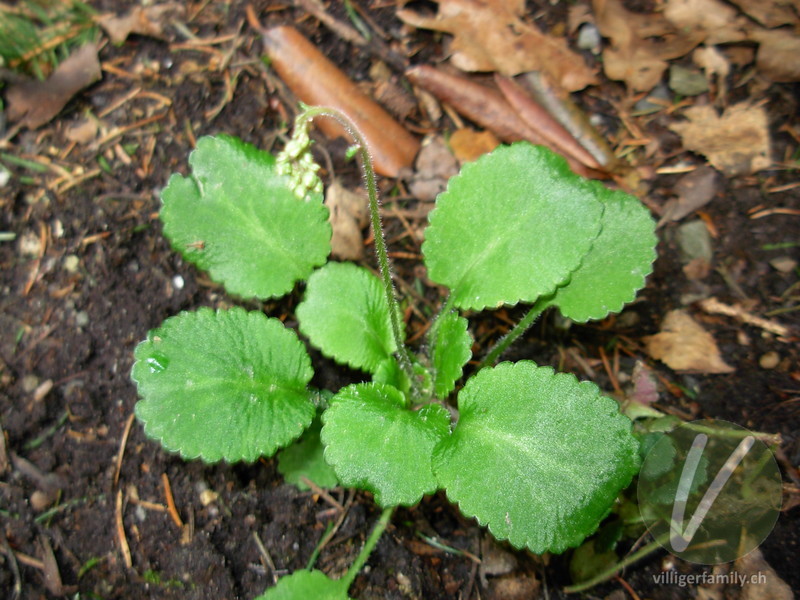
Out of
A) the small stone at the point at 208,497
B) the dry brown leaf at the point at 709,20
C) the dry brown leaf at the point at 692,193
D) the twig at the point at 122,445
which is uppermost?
the dry brown leaf at the point at 709,20

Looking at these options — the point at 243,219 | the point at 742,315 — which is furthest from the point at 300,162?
the point at 742,315

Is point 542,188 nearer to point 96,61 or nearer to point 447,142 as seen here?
point 447,142

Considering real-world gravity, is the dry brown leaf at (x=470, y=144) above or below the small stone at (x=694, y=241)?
above

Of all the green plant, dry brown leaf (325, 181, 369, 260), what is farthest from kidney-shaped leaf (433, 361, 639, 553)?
dry brown leaf (325, 181, 369, 260)

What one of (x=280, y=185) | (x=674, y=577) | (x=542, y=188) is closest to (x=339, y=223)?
(x=280, y=185)

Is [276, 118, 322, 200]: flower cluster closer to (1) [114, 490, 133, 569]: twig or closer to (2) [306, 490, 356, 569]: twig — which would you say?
(2) [306, 490, 356, 569]: twig

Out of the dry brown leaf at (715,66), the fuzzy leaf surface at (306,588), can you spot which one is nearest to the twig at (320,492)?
the fuzzy leaf surface at (306,588)

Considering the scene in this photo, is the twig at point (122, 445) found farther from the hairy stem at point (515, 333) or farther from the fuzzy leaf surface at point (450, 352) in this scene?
the hairy stem at point (515, 333)
